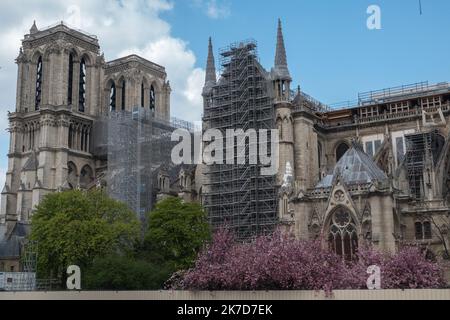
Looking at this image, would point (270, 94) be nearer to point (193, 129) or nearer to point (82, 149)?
point (193, 129)

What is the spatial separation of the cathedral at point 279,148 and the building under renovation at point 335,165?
113 millimetres

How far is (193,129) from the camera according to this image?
9662cm

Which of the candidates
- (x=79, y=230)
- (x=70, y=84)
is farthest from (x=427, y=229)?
(x=70, y=84)

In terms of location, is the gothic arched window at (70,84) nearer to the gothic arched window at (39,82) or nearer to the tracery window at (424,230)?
the gothic arched window at (39,82)

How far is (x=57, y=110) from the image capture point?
9394 centimetres

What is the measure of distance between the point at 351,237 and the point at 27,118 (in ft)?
201

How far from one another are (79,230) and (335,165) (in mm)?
23323

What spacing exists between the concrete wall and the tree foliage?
11.9ft

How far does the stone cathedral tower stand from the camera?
91375mm

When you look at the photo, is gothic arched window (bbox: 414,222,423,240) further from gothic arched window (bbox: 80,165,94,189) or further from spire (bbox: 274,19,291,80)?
gothic arched window (bbox: 80,165,94,189)

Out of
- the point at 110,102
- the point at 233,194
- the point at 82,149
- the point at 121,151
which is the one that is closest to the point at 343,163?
the point at 233,194

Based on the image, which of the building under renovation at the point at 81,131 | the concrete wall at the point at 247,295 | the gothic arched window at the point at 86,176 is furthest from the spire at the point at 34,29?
the concrete wall at the point at 247,295

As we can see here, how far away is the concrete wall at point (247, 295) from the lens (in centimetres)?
2925

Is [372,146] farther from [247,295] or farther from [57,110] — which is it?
[57,110]
